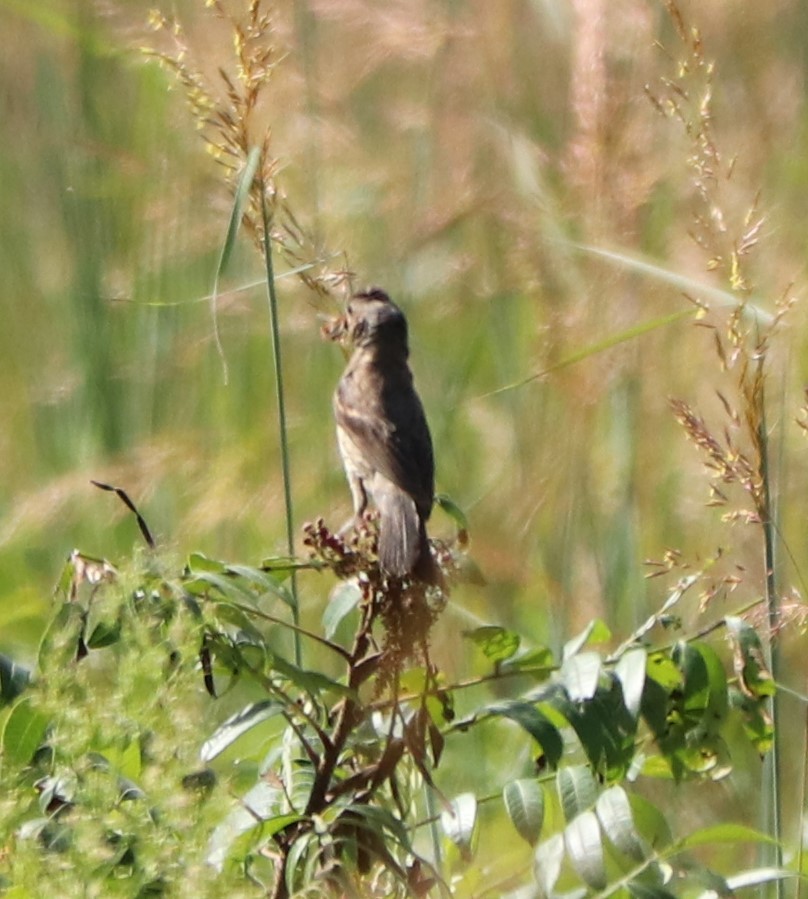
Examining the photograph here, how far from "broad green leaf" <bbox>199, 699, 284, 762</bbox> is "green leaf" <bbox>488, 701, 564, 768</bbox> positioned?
217 mm

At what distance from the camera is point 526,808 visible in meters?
1.65

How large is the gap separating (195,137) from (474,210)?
859mm

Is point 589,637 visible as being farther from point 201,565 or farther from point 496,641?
point 201,565

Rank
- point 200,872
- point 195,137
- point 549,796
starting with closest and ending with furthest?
1. point 200,872
2. point 549,796
3. point 195,137

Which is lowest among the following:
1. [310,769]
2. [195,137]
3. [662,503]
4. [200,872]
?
[662,503]

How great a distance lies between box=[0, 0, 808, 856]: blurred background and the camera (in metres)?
3.20

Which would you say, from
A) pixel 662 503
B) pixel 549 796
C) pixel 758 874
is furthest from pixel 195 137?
pixel 758 874

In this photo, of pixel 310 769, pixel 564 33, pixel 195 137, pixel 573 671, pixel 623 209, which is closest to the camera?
pixel 573 671

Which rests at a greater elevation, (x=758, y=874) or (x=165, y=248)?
(x=165, y=248)

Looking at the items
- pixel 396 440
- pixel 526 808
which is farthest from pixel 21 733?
pixel 396 440

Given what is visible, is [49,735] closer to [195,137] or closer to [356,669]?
[356,669]

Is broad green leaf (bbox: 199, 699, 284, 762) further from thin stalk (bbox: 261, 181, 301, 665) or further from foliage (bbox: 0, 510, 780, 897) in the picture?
thin stalk (bbox: 261, 181, 301, 665)

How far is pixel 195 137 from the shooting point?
13.3ft

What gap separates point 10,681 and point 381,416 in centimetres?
134
